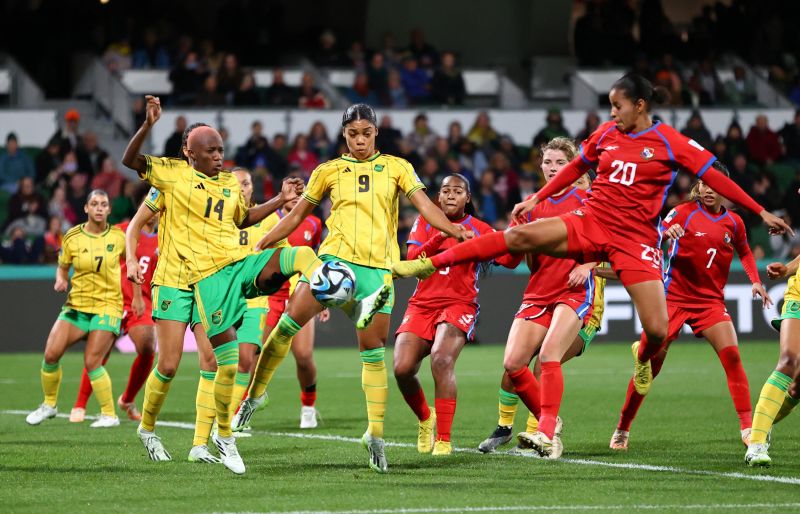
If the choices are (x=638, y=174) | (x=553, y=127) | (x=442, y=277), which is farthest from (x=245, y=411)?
(x=553, y=127)

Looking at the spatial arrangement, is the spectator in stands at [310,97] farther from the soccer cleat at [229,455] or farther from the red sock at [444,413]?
the soccer cleat at [229,455]

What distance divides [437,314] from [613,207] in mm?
1805

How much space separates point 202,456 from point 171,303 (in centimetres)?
104

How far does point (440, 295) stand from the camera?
9.57 m

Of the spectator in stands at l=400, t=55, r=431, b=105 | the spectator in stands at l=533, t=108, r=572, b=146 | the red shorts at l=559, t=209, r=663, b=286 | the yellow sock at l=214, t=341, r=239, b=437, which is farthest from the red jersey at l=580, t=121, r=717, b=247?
the spectator in stands at l=400, t=55, r=431, b=105

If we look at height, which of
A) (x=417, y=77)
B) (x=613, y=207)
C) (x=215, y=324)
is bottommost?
(x=215, y=324)

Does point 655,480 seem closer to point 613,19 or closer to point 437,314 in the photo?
point 437,314

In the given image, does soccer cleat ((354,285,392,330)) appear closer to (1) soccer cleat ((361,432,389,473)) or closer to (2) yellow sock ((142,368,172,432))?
(1) soccer cleat ((361,432,389,473))

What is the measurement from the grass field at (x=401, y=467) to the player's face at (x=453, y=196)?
177 centimetres

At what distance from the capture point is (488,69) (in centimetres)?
2742

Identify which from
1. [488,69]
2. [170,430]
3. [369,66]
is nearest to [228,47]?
[369,66]

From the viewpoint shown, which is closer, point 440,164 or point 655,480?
point 655,480

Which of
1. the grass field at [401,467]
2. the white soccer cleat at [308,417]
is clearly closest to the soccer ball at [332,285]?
the grass field at [401,467]

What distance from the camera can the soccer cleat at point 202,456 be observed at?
8594mm
